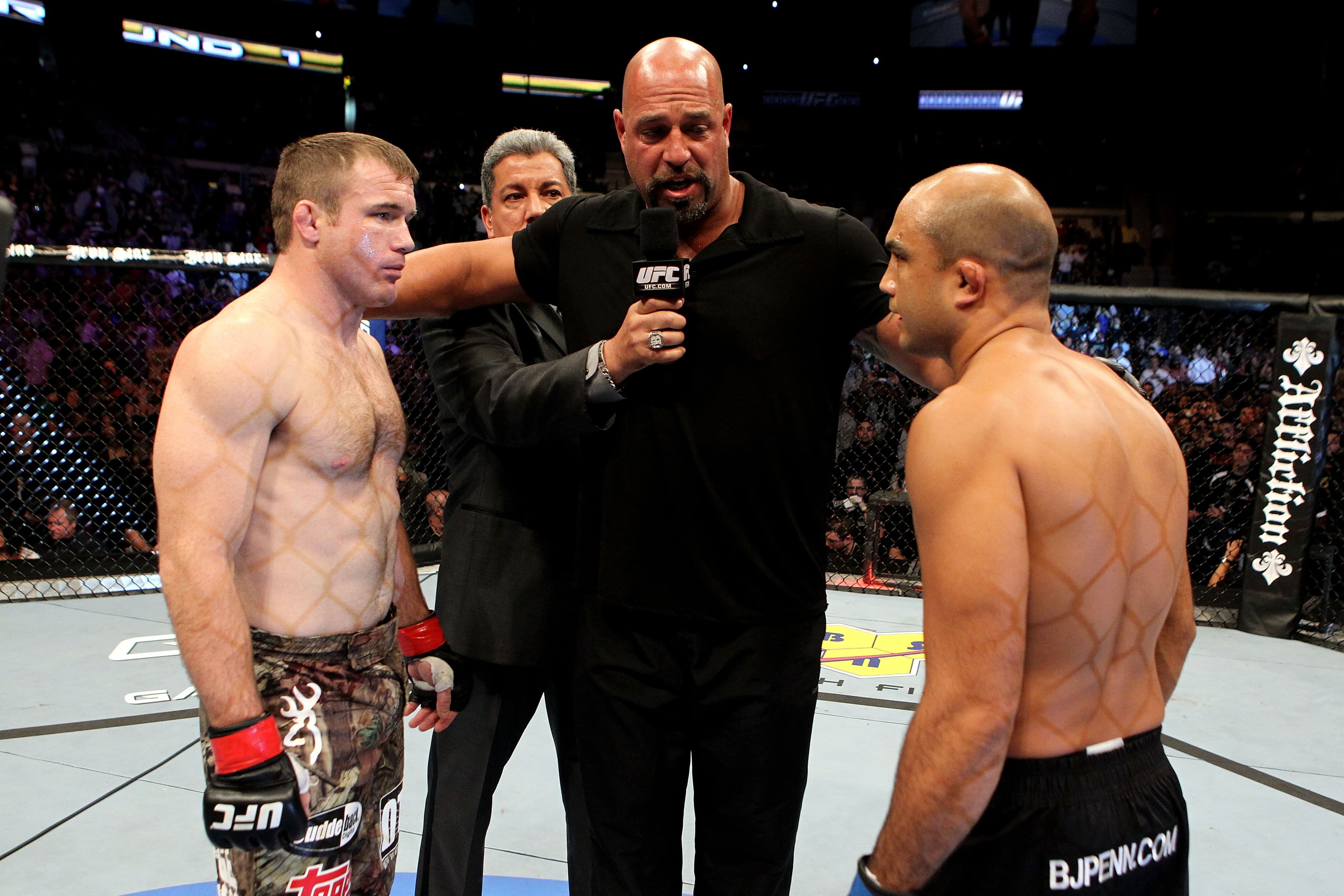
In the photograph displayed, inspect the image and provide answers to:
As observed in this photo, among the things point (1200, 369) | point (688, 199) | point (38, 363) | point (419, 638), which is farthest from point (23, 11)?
point (688, 199)

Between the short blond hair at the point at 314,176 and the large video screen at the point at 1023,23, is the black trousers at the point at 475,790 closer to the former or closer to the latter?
the short blond hair at the point at 314,176

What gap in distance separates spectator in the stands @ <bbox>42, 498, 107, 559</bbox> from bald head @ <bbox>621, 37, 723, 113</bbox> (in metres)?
4.59

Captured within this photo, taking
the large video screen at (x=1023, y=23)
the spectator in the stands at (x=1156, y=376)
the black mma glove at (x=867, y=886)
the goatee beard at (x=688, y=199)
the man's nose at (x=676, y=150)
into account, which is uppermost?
the large video screen at (x=1023, y=23)

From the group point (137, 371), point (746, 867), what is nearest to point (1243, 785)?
point (746, 867)

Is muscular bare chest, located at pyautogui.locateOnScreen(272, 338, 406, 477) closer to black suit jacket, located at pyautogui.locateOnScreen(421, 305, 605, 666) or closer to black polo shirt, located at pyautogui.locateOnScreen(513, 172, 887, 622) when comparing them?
black suit jacket, located at pyautogui.locateOnScreen(421, 305, 605, 666)

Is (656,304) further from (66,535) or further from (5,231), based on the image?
(66,535)

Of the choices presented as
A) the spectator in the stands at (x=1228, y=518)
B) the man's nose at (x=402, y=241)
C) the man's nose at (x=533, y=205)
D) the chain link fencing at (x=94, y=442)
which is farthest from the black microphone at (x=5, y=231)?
the spectator in the stands at (x=1228, y=518)

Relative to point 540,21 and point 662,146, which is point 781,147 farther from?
point 662,146

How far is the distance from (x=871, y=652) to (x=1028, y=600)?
10.5 ft

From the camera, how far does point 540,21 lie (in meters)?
17.6

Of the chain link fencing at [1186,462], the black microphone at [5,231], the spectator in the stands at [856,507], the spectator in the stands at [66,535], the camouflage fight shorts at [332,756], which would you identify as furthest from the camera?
the spectator in the stands at [856,507]

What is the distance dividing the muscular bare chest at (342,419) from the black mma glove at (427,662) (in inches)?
14.3

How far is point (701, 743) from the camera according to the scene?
1.71 m

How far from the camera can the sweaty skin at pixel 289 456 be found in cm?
133
